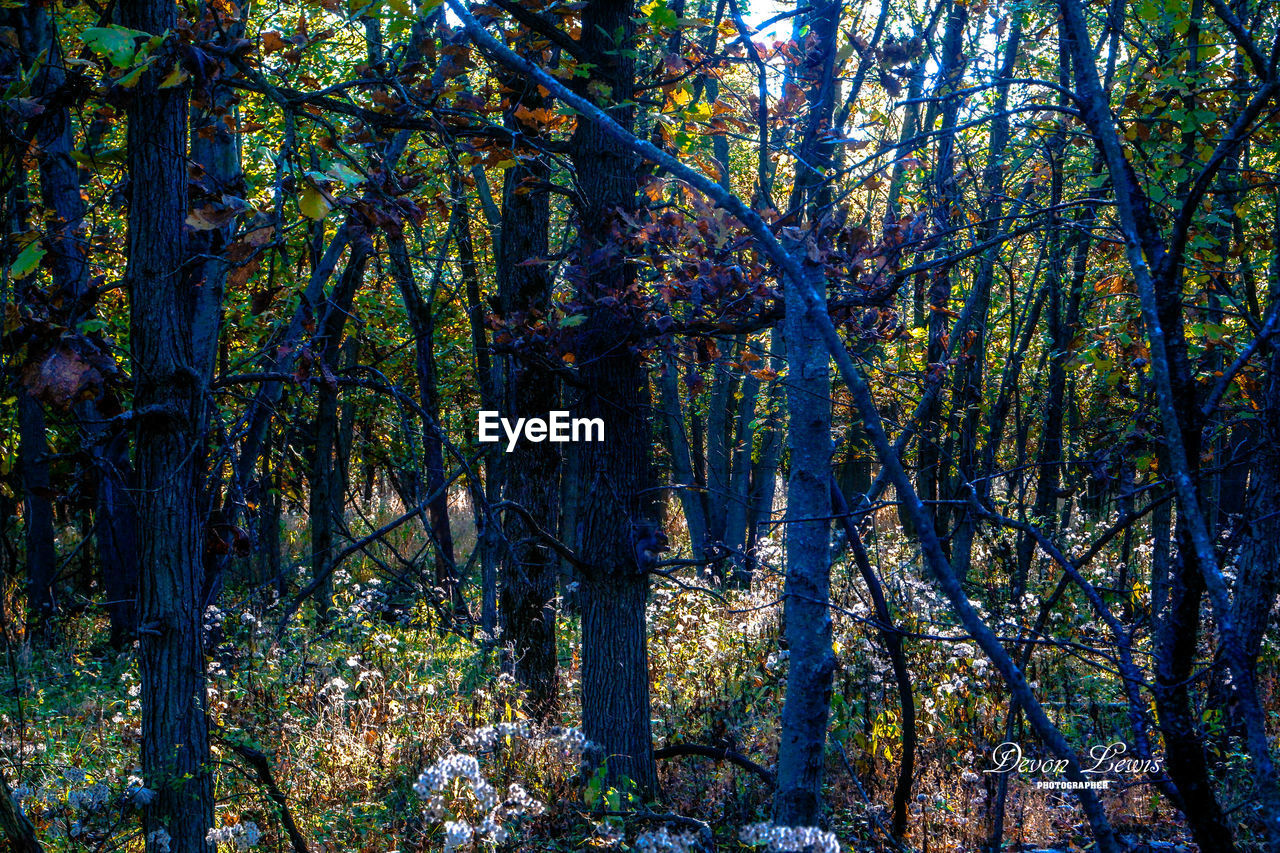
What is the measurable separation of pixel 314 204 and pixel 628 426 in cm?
287

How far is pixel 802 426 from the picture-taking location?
3.06m

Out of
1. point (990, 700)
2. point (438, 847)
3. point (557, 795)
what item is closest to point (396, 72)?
point (438, 847)

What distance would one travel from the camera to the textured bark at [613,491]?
516cm

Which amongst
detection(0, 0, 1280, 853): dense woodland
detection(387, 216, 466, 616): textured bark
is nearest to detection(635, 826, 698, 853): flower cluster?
detection(0, 0, 1280, 853): dense woodland

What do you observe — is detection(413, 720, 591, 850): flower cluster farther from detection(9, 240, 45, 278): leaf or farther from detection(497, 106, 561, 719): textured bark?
detection(497, 106, 561, 719): textured bark

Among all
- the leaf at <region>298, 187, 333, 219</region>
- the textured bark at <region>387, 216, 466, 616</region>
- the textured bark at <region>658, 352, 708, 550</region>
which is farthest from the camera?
the textured bark at <region>658, 352, 708, 550</region>

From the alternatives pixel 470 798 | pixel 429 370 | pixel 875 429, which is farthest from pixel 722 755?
pixel 429 370

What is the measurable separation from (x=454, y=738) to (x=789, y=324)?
3.98 metres

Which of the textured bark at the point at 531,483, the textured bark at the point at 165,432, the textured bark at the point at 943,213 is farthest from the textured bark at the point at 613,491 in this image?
the textured bark at the point at 165,432

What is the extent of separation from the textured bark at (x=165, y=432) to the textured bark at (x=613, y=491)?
2.33m

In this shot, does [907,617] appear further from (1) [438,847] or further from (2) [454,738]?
(1) [438,847]

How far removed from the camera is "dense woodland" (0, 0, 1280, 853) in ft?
9.86

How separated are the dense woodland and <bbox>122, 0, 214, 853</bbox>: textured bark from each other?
0.05 feet

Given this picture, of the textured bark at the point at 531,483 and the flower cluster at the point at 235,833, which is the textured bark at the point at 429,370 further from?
the flower cluster at the point at 235,833
